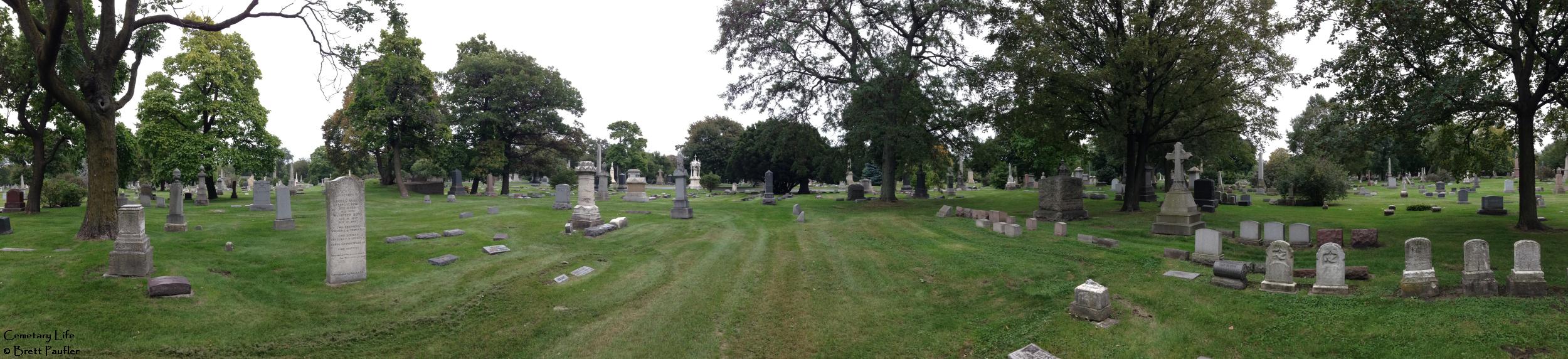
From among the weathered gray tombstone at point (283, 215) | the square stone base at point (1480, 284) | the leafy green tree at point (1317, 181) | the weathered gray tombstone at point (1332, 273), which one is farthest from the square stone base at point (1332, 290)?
the leafy green tree at point (1317, 181)

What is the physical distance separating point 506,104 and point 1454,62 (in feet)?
120

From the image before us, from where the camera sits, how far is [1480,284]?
7.11 meters

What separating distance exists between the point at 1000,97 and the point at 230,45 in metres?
32.8

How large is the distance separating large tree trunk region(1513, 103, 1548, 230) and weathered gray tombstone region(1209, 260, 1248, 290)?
9.92 metres

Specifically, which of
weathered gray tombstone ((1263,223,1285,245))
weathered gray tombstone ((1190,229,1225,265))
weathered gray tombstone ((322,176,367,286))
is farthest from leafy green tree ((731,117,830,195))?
weathered gray tombstone ((322,176,367,286))

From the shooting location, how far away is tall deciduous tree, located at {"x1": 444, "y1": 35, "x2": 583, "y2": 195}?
114ft

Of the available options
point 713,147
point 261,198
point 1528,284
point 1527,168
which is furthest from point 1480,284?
point 713,147

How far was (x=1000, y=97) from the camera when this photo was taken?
23.3 metres

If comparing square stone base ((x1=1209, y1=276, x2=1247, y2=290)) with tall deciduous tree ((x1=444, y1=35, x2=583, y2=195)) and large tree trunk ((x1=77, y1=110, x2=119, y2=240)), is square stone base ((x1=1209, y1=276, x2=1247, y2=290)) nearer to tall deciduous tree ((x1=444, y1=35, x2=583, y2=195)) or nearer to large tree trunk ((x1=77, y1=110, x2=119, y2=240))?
large tree trunk ((x1=77, y1=110, x2=119, y2=240))

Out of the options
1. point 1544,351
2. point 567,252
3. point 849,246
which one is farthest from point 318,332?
point 1544,351

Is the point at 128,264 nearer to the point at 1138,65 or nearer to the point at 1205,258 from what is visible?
the point at 1205,258

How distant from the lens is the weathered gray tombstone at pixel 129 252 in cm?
825

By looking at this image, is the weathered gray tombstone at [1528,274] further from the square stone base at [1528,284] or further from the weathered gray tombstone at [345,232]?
the weathered gray tombstone at [345,232]

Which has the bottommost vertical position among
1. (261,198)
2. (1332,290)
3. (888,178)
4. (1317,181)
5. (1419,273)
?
(1332,290)
